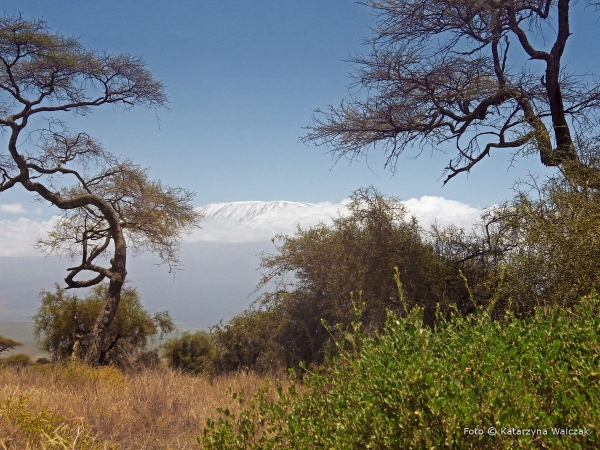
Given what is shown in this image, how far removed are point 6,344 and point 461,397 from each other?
2032 cm

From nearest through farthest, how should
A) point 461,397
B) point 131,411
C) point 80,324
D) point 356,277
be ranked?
point 461,397 < point 131,411 < point 356,277 < point 80,324

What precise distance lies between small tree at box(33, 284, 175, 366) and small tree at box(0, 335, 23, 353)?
8.62 feet

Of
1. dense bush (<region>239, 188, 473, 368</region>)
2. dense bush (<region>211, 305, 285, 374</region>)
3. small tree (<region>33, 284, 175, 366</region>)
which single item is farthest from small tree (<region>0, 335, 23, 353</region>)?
dense bush (<region>239, 188, 473, 368</region>)

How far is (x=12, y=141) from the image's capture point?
43.1 feet

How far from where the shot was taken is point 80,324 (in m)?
Result: 16.1

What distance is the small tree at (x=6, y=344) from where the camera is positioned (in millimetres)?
18578

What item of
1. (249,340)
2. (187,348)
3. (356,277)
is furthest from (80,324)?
(356,277)

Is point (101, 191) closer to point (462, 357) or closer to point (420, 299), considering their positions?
point (420, 299)

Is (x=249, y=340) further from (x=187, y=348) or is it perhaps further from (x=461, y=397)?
(x=461, y=397)

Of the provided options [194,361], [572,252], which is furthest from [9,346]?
[572,252]

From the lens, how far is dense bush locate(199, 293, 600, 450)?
2.40 m

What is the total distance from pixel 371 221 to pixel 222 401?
4449 millimetres

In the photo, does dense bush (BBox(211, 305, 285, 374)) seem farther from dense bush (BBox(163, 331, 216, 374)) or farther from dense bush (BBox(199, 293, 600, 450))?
dense bush (BBox(199, 293, 600, 450))

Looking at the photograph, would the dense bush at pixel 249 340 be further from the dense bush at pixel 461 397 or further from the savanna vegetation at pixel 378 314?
the dense bush at pixel 461 397
